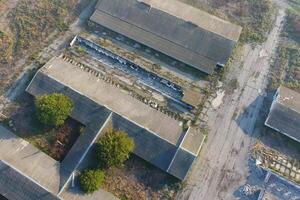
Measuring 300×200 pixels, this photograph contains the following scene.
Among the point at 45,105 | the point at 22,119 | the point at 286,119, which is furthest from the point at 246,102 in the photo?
the point at 22,119

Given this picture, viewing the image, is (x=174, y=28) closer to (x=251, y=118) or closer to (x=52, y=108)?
(x=251, y=118)

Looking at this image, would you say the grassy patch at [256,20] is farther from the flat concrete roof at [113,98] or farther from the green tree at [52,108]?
the green tree at [52,108]

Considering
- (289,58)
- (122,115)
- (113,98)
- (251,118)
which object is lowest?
(122,115)

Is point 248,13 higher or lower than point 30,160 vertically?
higher

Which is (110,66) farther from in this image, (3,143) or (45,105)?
(3,143)

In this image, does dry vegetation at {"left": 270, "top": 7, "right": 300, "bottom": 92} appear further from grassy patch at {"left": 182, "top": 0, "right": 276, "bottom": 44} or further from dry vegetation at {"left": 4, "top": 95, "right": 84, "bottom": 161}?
dry vegetation at {"left": 4, "top": 95, "right": 84, "bottom": 161}

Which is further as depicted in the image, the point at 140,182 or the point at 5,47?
the point at 5,47

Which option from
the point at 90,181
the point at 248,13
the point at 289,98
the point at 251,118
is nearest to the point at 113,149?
the point at 90,181
